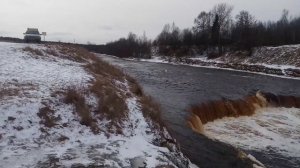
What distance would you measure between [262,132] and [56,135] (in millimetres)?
12215

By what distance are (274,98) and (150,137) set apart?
20.3 meters

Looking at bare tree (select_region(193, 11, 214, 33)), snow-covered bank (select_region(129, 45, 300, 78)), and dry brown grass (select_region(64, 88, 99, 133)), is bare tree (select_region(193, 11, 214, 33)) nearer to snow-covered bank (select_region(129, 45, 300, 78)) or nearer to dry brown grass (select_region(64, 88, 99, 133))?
snow-covered bank (select_region(129, 45, 300, 78))

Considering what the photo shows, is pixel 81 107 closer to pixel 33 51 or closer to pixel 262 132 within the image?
pixel 33 51

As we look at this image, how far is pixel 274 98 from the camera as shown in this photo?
100ft

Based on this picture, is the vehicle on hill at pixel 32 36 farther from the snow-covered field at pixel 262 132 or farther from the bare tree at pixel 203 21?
the bare tree at pixel 203 21

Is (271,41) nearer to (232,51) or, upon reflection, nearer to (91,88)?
(232,51)

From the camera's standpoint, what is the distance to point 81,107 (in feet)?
42.3

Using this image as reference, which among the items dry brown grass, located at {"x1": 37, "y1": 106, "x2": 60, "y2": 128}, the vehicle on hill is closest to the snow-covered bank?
the vehicle on hill

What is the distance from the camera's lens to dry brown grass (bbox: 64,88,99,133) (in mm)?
12145

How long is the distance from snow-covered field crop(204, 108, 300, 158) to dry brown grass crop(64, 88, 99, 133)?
7.30m

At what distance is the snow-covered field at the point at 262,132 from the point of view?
1764 centimetres

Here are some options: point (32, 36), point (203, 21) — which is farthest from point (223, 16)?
point (32, 36)

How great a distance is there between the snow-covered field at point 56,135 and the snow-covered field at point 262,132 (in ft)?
19.2

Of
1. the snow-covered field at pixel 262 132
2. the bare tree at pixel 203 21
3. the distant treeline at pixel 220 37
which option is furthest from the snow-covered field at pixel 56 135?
the bare tree at pixel 203 21
